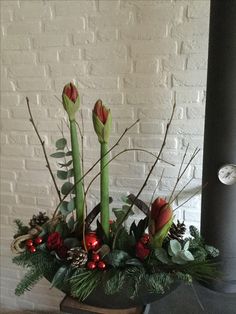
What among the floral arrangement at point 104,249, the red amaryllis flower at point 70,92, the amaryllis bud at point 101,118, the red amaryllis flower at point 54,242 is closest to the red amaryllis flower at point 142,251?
the floral arrangement at point 104,249

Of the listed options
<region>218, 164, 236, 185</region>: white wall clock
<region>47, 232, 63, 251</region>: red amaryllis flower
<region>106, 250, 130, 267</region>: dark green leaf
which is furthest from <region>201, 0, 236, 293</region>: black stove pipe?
<region>47, 232, 63, 251</region>: red amaryllis flower

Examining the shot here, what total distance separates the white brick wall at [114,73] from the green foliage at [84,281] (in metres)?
0.68

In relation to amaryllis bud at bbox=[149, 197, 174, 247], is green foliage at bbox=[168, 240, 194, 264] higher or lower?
lower

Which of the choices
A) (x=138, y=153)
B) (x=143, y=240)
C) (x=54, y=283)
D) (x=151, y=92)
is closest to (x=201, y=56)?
(x=151, y=92)

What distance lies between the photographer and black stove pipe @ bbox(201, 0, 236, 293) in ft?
3.14

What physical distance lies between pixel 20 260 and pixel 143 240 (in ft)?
1.17

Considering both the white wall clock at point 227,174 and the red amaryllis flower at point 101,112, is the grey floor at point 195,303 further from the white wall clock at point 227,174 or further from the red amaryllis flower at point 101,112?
the red amaryllis flower at point 101,112

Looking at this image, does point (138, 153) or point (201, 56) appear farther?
point (138, 153)

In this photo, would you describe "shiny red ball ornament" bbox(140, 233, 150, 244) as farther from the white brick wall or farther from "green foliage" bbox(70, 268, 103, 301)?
the white brick wall

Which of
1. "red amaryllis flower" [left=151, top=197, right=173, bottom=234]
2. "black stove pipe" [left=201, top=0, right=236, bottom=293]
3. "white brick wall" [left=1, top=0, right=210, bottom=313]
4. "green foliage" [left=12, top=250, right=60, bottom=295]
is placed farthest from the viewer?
"white brick wall" [left=1, top=0, right=210, bottom=313]

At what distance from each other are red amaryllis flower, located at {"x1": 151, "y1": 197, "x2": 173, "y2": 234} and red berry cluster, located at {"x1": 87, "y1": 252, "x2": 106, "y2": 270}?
181 millimetres

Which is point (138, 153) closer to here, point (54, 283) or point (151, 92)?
point (151, 92)

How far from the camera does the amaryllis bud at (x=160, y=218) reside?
738 millimetres

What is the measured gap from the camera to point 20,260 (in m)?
0.87
